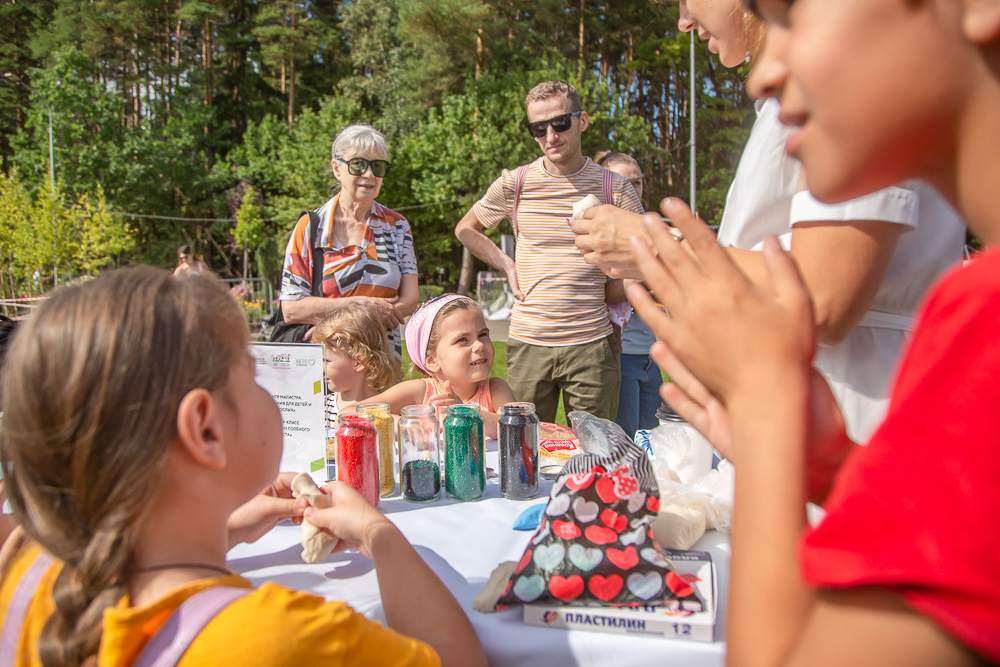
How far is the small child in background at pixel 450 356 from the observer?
2.87 m

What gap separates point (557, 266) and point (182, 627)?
9.81 ft

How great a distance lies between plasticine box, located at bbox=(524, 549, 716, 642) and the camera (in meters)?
1.09

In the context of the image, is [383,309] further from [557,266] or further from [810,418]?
[810,418]

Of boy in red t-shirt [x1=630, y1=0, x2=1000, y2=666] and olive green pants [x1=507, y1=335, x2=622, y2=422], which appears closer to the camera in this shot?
boy in red t-shirt [x1=630, y1=0, x2=1000, y2=666]

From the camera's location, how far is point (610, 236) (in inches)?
64.2

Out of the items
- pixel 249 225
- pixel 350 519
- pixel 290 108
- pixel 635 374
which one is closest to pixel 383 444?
pixel 350 519

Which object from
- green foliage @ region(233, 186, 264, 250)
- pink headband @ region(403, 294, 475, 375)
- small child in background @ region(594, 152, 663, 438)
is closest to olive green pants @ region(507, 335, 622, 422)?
small child in background @ region(594, 152, 663, 438)

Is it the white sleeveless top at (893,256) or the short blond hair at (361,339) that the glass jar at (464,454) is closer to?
the white sleeveless top at (893,256)

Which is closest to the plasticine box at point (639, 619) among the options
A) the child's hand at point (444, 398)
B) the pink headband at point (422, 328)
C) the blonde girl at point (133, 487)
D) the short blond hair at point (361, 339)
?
the blonde girl at point (133, 487)

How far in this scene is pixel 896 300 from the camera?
53.4 inches

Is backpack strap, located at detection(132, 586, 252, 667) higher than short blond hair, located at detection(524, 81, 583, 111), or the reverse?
short blond hair, located at detection(524, 81, 583, 111)

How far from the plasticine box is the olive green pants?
2.49 m

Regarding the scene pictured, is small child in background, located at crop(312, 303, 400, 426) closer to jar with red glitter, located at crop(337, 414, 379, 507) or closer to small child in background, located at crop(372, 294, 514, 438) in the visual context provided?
small child in background, located at crop(372, 294, 514, 438)

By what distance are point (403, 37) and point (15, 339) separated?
28721mm
